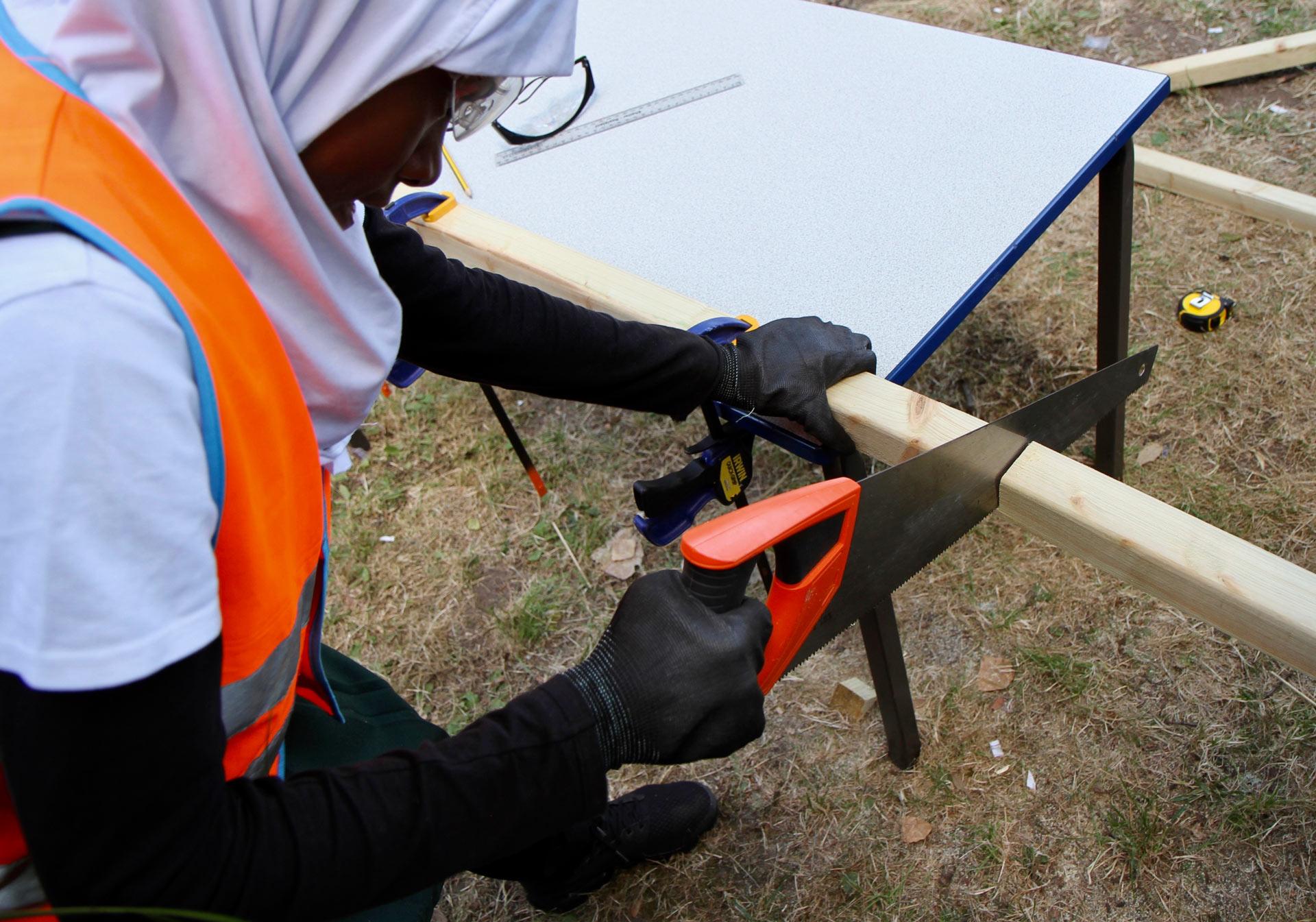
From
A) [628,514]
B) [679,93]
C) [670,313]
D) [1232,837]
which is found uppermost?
[679,93]

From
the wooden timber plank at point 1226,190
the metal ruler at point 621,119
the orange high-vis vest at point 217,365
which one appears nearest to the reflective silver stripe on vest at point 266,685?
the orange high-vis vest at point 217,365

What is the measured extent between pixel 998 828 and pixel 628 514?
1.47 meters

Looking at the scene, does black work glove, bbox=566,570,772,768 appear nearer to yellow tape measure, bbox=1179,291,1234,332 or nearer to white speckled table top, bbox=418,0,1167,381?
white speckled table top, bbox=418,0,1167,381

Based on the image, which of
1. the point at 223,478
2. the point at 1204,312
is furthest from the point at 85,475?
the point at 1204,312

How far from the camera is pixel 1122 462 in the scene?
8.63ft

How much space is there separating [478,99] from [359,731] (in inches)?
41.7

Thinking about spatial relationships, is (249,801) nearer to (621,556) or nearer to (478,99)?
(478,99)

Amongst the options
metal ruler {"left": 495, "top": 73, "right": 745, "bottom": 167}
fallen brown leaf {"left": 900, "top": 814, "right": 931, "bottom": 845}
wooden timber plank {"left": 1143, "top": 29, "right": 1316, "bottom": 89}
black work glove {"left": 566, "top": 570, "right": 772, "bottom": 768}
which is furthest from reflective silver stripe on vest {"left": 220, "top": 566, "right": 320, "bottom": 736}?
wooden timber plank {"left": 1143, "top": 29, "right": 1316, "bottom": 89}

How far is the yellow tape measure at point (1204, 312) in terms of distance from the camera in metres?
3.01

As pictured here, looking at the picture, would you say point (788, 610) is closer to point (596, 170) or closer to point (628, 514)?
point (596, 170)

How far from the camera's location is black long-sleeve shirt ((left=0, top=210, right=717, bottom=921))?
0.78 meters

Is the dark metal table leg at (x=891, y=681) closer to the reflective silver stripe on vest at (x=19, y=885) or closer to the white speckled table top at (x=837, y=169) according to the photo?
the white speckled table top at (x=837, y=169)

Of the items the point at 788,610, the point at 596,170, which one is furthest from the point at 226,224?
the point at 596,170

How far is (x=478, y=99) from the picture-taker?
1104 millimetres
